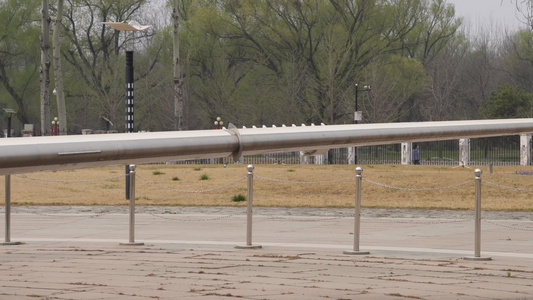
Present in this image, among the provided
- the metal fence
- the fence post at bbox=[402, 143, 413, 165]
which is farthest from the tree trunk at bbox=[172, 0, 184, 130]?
the fence post at bbox=[402, 143, 413, 165]

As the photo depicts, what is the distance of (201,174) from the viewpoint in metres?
33.2

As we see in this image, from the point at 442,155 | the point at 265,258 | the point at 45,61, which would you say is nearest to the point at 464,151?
the point at 442,155

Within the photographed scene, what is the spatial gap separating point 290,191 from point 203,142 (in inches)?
918

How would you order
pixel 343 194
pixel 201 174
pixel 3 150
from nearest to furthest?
pixel 3 150 → pixel 343 194 → pixel 201 174

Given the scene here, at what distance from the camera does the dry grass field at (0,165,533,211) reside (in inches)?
985

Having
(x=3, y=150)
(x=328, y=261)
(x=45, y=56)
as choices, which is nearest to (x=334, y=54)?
(x=45, y=56)

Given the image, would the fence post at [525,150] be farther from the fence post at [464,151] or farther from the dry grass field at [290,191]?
the dry grass field at [290,191]

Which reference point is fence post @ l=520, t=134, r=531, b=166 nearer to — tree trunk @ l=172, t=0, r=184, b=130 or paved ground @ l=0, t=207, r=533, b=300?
tree trunk @ l=172, t=0, r=184, b=130

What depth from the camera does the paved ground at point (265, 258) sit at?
9688mm

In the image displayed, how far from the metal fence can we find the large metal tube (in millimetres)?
45983

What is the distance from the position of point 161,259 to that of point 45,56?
1452 inches

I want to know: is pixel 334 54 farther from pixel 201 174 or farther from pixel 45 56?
pixel 201 174

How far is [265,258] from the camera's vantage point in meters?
12.9

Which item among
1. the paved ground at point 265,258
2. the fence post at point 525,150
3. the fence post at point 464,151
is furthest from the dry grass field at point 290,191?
the fence post at point 525,150
